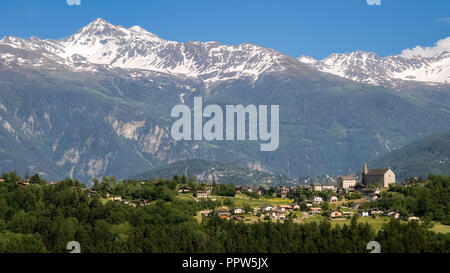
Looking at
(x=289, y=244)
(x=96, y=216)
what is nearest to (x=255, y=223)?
(x=289, y=244)

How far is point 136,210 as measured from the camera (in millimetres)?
193125

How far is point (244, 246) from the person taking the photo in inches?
6432

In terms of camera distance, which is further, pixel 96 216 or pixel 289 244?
pixel 96 216

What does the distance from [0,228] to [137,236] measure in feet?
88.3
